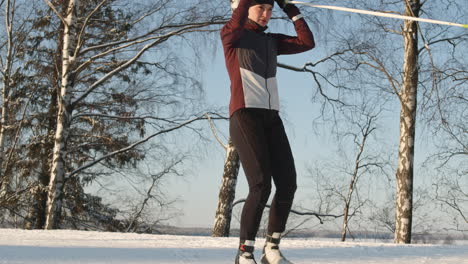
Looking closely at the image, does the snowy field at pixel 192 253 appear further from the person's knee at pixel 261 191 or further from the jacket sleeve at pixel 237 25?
the jacket sleeve at pixel 237 25

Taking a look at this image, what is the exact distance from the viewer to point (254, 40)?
3885mm

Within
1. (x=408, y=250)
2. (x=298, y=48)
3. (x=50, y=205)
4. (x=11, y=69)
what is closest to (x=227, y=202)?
(x=50, y=205)

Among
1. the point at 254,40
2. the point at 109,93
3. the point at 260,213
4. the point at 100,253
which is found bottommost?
the point at 100,253

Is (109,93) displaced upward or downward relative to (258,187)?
upward

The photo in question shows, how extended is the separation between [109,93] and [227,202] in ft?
23.8

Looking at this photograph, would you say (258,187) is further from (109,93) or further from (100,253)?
(109,93)

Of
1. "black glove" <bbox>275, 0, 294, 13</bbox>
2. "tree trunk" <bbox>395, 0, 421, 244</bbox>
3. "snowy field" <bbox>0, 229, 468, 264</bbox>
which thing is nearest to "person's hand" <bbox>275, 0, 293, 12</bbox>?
"black glove" <bbox>275, 0, 294, 13</bbox>

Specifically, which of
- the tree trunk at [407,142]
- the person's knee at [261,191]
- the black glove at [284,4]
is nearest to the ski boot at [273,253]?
the person's knee at [261,191]

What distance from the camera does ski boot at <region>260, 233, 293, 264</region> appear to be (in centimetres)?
392

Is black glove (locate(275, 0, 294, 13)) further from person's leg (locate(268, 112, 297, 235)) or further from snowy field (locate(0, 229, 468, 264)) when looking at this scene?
snowy field (locate(0, 229, 468, 264))

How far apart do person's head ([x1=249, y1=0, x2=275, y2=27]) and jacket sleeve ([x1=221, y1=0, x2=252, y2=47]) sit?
0.27 feet

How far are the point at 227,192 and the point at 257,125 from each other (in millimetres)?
6936

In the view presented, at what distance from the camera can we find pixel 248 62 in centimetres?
382

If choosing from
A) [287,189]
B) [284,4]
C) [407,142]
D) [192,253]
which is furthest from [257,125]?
[407,142]
